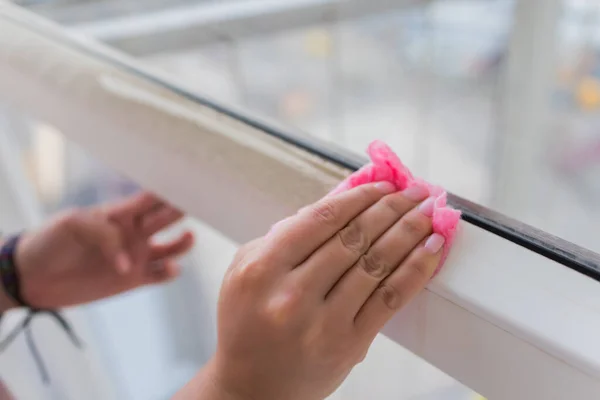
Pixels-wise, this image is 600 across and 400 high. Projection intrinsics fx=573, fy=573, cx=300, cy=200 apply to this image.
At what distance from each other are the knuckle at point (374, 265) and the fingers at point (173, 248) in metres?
0.51

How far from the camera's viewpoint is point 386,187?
379 millimetres

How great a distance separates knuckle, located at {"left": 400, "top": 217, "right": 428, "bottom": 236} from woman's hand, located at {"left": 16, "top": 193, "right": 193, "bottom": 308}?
1.57 feet

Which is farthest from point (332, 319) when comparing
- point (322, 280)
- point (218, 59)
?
point (218, 59)

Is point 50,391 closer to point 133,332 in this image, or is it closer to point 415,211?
point 133,332

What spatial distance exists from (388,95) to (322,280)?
865 mm

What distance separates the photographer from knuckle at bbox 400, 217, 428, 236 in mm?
356

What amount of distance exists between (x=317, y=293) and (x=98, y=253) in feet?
1.76

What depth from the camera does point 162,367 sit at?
3.50 ft

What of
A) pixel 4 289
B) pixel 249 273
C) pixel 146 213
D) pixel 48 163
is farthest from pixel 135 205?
pixel 249 273

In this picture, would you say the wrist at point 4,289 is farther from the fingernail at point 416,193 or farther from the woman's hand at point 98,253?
the fingernail at point 416,193

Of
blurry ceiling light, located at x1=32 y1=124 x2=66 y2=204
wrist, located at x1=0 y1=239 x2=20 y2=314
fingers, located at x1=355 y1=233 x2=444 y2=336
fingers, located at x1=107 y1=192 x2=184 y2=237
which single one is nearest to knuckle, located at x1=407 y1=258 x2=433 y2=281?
fingers, located at x1=355 y1=233 x2=444 y2=336

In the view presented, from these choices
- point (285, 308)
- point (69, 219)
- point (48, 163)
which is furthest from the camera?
point (48, 163)

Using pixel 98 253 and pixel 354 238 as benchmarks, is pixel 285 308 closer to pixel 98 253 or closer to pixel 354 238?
pixel 354 238

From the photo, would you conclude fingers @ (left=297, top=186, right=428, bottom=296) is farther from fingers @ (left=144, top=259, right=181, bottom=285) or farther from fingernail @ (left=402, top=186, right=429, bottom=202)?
fingers @ (left=144, top=259, right=181, bottom=285)
